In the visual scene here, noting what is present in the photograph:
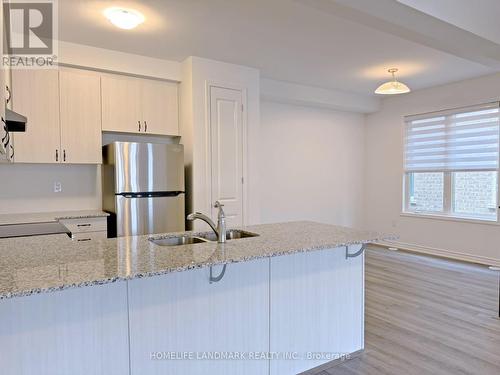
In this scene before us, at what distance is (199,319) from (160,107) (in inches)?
114

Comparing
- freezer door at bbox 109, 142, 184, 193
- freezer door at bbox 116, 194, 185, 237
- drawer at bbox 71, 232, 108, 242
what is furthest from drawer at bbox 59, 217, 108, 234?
freezer door at bbox 109, 142, 184, 193

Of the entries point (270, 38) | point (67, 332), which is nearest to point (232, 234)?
point (67, 332)

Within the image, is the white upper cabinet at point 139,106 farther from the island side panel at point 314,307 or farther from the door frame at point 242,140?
the island side panel at point 314,307

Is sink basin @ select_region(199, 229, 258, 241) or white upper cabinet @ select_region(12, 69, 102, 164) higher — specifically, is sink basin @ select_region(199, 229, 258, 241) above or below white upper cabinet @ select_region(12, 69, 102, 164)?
below

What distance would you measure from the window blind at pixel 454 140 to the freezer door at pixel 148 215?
4075mm

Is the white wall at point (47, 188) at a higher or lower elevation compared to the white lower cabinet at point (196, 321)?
higher

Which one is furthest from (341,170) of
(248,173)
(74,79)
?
(74,79)

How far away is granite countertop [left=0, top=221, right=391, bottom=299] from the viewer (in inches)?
51.1

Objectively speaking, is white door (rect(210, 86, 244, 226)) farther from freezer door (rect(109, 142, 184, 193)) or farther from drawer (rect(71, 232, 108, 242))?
drawer (rect(71, 232, 108, 242))

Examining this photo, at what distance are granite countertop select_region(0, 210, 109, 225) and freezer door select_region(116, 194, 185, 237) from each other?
221mm

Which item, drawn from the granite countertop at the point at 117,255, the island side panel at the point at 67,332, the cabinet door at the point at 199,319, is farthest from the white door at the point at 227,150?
the island side panel at the point at 67,332

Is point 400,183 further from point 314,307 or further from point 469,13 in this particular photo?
point 314,307

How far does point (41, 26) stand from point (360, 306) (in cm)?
360

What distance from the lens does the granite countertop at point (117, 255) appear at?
130 cm
